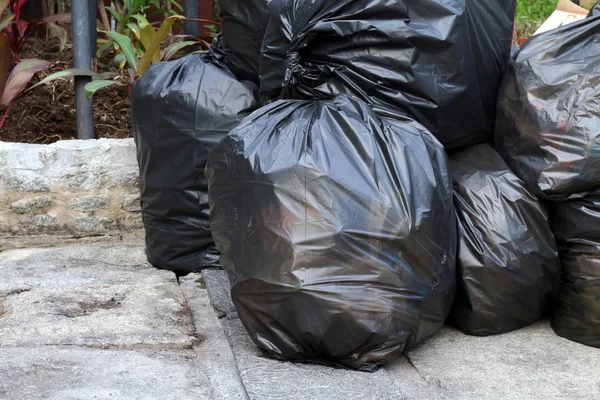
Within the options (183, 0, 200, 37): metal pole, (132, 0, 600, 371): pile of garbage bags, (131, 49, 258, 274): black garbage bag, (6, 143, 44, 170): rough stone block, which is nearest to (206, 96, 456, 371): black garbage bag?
(132, 0, 600, 371): pile of garbage bags

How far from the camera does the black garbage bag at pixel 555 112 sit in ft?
7.55

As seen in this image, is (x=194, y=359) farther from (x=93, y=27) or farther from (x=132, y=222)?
(x=93, y=27)

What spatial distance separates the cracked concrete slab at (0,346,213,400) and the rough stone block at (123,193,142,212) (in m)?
1.22

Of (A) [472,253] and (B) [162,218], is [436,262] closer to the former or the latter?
(A) [472,253]

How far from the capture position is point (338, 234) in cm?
210

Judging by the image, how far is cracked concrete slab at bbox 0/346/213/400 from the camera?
2.04 m

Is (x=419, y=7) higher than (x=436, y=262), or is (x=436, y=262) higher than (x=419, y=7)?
(x=419, y=7)

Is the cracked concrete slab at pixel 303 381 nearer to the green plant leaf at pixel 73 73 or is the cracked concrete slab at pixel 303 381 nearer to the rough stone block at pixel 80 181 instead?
the rough stone block at pixel 80 181

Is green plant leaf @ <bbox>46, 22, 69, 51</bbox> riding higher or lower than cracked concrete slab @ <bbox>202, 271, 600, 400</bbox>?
higher

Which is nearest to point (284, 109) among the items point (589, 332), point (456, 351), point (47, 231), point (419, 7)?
point (419, 7)

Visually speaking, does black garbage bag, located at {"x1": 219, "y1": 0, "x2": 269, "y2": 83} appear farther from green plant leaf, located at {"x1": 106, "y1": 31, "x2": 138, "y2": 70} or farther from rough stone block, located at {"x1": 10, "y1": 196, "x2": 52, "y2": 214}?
rough stone block, located at {"x1": 10, "y1": 196, "x2": 52, "y2": 214}

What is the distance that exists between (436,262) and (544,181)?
41cm

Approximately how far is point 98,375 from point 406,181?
0.95 m

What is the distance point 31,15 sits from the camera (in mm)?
4559
